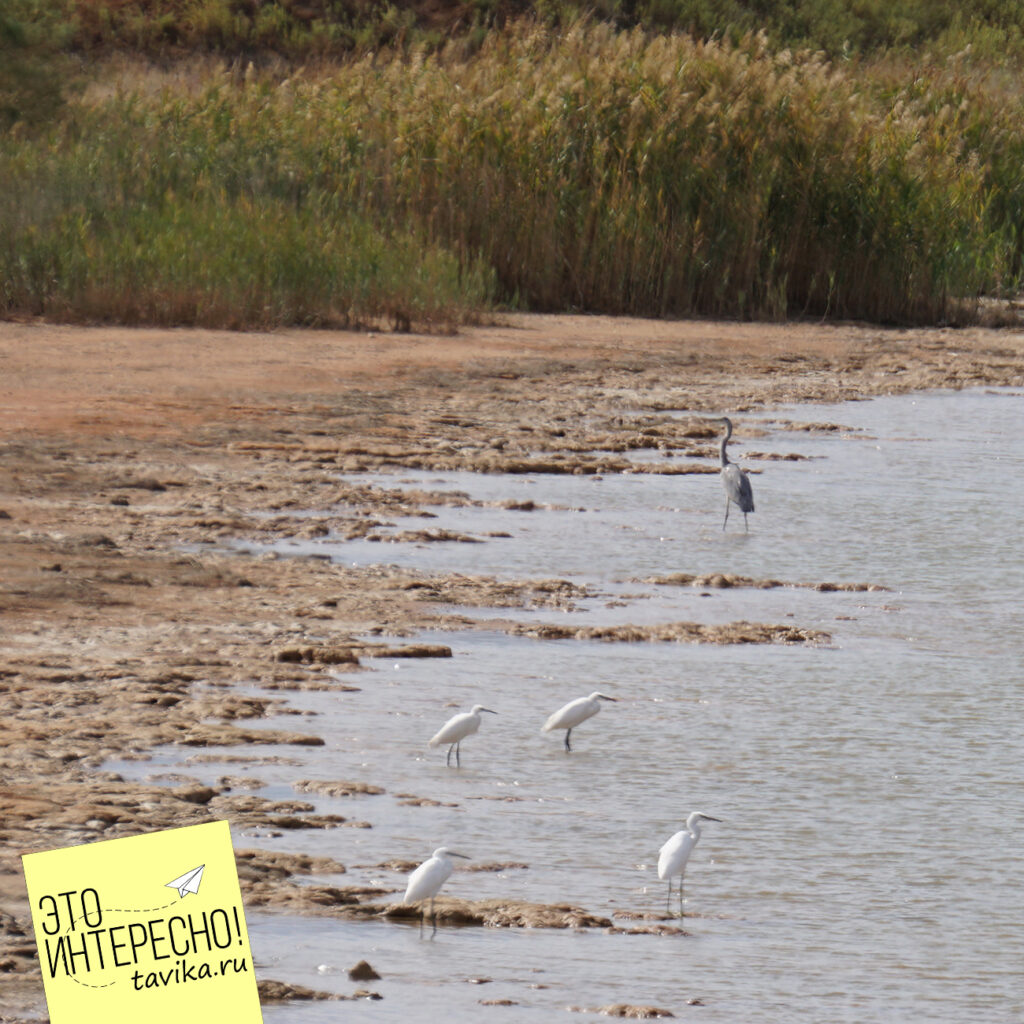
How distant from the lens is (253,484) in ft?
33.3

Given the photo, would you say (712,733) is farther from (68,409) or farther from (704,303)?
(704,303)

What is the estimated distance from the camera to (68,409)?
12062 mm

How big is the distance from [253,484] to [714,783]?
498cm

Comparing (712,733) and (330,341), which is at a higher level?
(712,733)

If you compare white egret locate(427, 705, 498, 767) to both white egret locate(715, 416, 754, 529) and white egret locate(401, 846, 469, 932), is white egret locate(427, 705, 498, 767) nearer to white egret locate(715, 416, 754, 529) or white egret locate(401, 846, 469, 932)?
white egret locate(401, 846, 469, 932)

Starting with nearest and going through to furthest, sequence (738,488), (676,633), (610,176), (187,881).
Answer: (187,881) < (676,633) < (738,488) < (610,176)

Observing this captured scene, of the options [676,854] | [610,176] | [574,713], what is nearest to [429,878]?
[676,854]

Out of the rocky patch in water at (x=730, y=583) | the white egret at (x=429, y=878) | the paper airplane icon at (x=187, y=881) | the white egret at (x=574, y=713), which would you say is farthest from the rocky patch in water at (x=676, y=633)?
the paper airplane icon at (x=187, y=881)

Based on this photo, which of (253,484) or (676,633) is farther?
(253,484)

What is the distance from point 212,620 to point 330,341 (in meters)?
8.67

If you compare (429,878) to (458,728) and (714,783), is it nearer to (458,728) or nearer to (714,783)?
(458,728)

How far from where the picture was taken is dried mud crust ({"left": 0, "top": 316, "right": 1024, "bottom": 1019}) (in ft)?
18.0

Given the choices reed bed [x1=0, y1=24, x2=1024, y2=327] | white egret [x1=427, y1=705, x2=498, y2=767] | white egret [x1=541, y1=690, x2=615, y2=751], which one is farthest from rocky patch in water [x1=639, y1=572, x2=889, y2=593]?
reed bed [x1=0, y1=24, x2=1024, y2=327]

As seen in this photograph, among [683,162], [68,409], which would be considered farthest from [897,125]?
[68,409]
